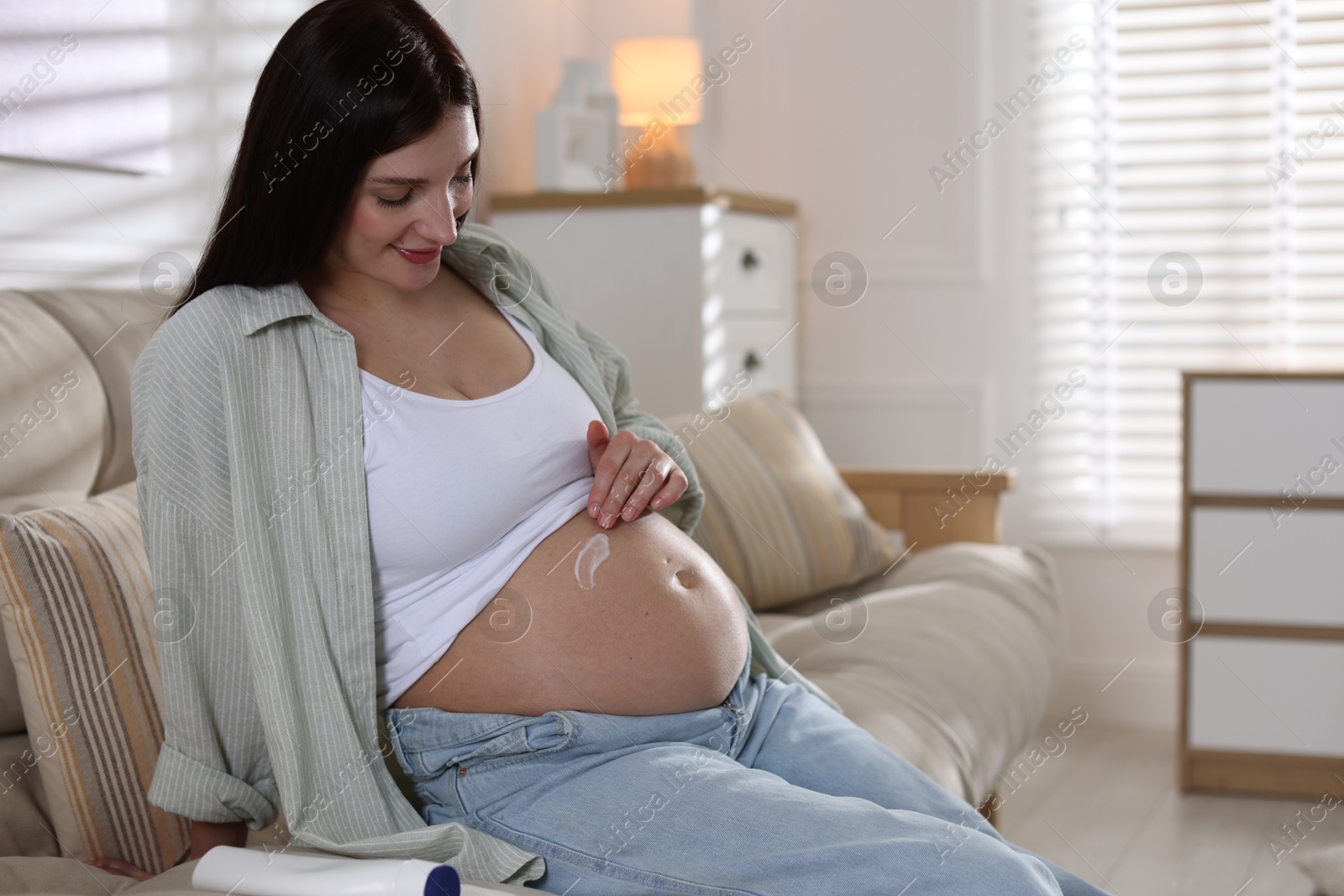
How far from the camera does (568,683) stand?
3.54ft

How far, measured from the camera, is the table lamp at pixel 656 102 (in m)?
2.78

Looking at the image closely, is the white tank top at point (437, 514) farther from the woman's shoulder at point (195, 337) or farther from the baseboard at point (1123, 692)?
the baseboard at point (1123, 692)

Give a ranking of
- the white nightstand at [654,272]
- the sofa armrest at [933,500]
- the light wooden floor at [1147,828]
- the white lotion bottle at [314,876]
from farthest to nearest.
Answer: the white nightstand at [654,272]
the sofa armrest at [933,500]
the light wooden floor at [1147,828]
the white lotion bottle at [314,876]

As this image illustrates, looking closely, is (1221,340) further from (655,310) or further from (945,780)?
(945,780)

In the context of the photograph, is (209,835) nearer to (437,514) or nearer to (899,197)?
(437,514)

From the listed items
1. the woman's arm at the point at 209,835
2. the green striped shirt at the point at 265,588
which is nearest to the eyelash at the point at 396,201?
the green striped shirt at the point at 265,588

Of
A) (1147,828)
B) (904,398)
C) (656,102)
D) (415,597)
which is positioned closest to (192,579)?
(415,597)

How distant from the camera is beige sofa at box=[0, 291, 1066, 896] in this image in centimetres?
116

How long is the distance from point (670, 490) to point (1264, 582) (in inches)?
67.6

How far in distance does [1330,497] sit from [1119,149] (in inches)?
38.6

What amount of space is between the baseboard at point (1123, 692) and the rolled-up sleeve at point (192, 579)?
2308 mm

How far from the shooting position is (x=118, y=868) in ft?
3.63

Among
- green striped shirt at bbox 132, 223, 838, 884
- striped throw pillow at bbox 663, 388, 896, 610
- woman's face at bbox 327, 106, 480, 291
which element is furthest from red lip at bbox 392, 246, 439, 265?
striped throw pillow at bbox 663, 388, 896, 610

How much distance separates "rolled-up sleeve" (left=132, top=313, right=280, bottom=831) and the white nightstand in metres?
1.53
